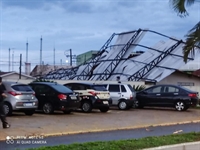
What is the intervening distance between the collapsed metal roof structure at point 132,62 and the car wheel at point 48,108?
1795 centimetres

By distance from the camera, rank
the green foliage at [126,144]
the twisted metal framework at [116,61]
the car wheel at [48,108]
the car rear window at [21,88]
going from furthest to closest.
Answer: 1. the twisted metal framework at [116,61]
2. the car wheel at [48,108]
3. the car rear window at [21,88]
4. the green foliage at [126,144]

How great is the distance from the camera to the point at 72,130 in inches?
589

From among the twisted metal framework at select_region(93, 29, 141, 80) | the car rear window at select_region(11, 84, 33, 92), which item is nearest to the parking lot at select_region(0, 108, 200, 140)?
the car rear window at select_region(11, 84, 33, 92)

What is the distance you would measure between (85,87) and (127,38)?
2211 centimetres

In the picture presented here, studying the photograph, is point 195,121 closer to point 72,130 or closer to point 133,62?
point 72,130

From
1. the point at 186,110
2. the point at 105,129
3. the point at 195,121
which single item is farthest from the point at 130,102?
the point at 105,129

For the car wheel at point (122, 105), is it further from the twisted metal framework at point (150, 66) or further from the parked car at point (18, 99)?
the twisted metal framework at point (150, 66)

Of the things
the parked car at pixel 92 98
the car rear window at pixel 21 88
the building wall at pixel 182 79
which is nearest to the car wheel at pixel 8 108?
the car rear window at pixel 21 88

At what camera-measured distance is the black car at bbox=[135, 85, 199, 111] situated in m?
25.3

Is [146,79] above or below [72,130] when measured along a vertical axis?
above

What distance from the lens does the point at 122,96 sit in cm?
2542

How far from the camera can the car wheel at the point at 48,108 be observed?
19938mm

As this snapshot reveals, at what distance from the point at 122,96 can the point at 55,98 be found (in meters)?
6.54
